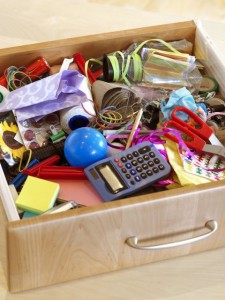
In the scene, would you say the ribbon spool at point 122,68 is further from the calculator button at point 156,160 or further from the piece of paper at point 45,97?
the calculator button at point 156,160

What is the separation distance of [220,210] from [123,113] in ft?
0.74

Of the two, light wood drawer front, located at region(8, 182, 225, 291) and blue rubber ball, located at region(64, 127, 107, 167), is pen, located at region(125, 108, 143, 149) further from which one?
light wood drawer front, located at region(8, 182, 225, 291)

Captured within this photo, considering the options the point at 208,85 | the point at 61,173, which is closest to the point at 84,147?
the point at 61,173

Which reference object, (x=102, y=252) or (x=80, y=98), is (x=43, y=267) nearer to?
(x=102, y=252)

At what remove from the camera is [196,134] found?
0.96 m

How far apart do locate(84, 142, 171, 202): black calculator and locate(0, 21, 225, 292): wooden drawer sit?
0.06m

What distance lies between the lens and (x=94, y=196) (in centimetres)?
88

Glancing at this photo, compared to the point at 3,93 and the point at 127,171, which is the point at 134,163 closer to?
the point at 127,171

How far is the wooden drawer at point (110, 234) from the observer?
2.57 feet

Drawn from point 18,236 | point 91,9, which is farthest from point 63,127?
point 91,9

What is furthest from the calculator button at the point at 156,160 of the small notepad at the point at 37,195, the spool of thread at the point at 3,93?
the spool of thread at the point at 3,93

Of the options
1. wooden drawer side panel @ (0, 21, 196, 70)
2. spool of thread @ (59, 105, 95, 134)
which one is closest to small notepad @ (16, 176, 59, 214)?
spool of thread @ (59, 105, 95, 134)

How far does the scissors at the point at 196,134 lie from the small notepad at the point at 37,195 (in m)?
0.18

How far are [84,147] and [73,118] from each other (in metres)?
0.10
